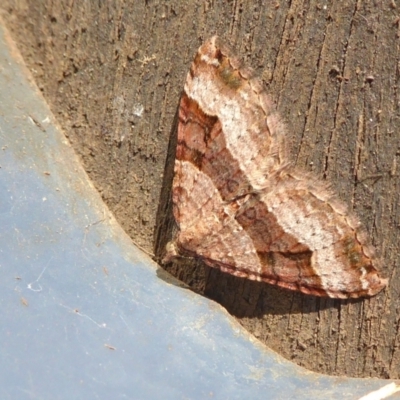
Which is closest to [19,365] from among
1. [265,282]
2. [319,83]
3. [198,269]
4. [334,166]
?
[198,269]

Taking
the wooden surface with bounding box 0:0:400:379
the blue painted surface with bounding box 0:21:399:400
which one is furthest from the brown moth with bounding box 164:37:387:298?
the blue painted surface with bounding box 0:21:399:400

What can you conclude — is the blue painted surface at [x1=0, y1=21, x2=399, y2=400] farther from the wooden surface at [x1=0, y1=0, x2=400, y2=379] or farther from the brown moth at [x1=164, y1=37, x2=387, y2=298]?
the brown moth at [x1=164, y1=37, x2=387, y2=298]

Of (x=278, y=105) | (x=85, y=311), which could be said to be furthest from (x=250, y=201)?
(x=85, y=311)

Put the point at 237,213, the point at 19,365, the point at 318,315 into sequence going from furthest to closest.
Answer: the point at 237,213 < the point at 318,315 < the point at 19,365

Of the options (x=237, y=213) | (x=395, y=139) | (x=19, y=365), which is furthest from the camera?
(x=237, y=213)

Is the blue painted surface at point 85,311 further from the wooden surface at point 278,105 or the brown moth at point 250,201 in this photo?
the brown moth at point 250,201

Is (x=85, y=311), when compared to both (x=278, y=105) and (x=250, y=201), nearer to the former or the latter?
(x=250, y=201)

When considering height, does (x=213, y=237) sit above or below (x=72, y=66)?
below

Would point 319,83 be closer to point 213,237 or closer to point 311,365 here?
point 213,237
